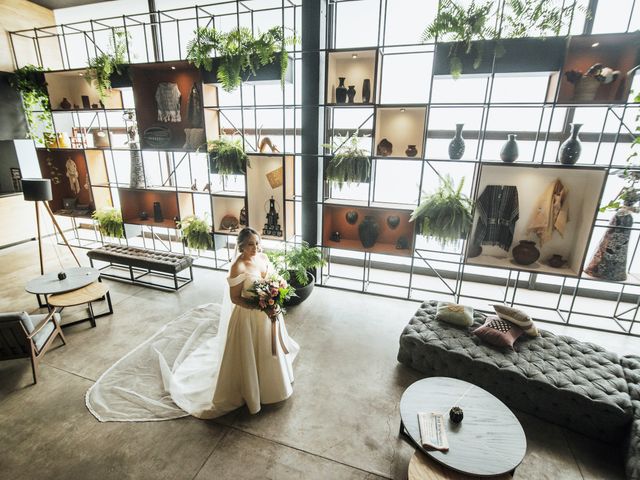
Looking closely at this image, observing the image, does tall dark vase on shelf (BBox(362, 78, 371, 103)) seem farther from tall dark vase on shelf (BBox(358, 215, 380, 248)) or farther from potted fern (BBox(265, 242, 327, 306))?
potted fern (BBox(265, 242, 327, 306))

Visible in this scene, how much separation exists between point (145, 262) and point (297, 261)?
7.60 feet

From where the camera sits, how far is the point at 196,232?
17.2 feet

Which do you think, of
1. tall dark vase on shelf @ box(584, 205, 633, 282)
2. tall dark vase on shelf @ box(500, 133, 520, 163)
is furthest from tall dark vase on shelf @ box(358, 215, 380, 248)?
tall dark vase on shelf @ box(584, 205, 633, 282)

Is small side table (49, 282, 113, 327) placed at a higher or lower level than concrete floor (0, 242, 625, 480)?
higher

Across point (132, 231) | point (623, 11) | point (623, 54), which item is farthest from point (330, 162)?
point (132, 231)

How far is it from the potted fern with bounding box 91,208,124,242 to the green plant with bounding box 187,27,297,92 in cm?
309

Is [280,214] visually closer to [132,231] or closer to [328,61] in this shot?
[328,61]

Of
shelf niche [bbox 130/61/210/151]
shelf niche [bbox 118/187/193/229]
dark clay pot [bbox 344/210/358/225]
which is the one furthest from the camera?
shelf niche [bbox 118/187/193/229]

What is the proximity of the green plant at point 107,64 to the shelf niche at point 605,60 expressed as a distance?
19.0 ft

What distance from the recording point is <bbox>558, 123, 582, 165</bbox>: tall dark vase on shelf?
11.3ft

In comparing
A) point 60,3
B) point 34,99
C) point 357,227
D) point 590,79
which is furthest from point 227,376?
point 60,3

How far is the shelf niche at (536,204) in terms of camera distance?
370 centimetres

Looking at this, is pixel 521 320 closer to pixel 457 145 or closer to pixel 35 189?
pixel 457 145

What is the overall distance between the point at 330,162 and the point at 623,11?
360 cm
